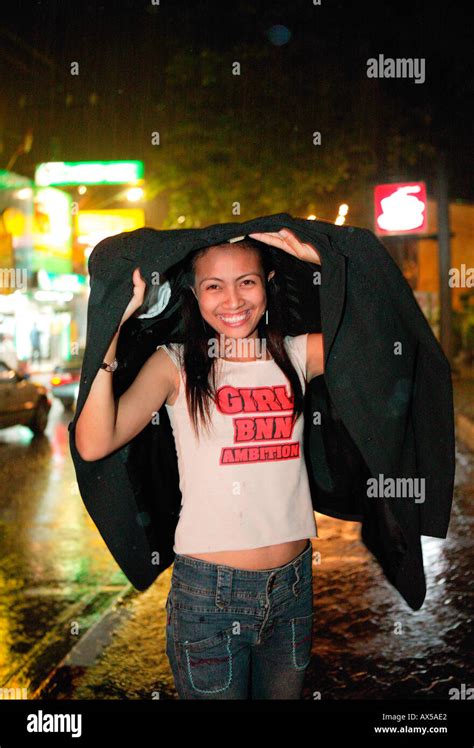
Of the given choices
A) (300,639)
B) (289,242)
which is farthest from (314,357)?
(300,639)

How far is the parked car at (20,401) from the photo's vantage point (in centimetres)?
1362

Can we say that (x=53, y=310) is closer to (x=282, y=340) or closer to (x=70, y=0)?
(x=70, y=0)

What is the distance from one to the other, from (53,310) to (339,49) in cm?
2075

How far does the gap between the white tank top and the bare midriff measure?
0.02 meters

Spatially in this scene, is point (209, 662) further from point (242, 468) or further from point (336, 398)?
point (336, 398)

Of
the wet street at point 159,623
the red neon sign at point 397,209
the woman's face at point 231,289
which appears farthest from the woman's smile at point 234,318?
the red neon sign at point 397,209

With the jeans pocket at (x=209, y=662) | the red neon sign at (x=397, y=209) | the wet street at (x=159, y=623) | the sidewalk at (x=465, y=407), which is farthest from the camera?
the red neon sign at (x=397, y=209)

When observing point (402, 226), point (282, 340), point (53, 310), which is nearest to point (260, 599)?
point (282, 340)

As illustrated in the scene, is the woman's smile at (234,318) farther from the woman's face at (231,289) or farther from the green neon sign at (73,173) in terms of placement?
the green neon sign at (73,173)

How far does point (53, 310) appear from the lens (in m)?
32.7

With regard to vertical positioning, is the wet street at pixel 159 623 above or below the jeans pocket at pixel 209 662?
below

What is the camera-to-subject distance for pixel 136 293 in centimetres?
213

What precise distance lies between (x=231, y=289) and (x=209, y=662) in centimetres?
107

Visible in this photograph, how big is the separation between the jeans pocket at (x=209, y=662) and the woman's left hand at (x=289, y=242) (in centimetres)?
108
